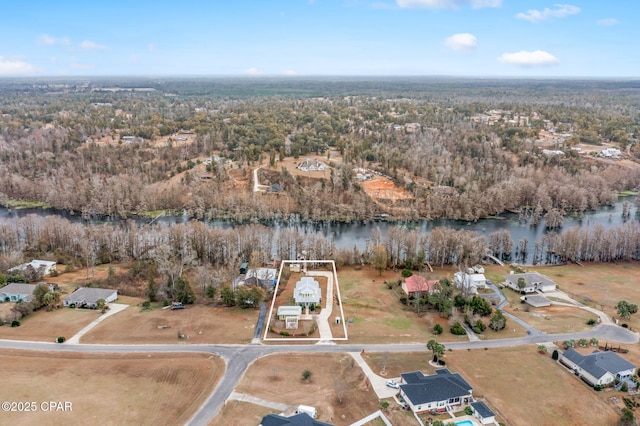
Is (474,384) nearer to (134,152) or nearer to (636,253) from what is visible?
(636,253)

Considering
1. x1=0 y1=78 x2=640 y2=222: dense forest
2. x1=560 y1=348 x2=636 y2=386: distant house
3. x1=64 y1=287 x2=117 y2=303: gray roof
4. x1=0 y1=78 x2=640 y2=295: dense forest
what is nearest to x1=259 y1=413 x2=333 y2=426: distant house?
x1=560 y1=348 x2=636 y2=386: distant house

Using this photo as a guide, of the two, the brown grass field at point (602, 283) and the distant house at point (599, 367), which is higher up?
the distant house at point (599, 367)

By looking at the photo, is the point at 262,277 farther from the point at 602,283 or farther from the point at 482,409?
the point at 602,283

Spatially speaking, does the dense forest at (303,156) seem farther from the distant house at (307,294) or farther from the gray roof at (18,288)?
the distant house at (307,294)

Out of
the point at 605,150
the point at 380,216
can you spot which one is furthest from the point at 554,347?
the point at 605,150

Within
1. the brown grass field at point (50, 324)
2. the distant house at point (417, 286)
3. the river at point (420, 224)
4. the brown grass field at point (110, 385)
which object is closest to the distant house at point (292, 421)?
the brown grass field at point (110, 385)
